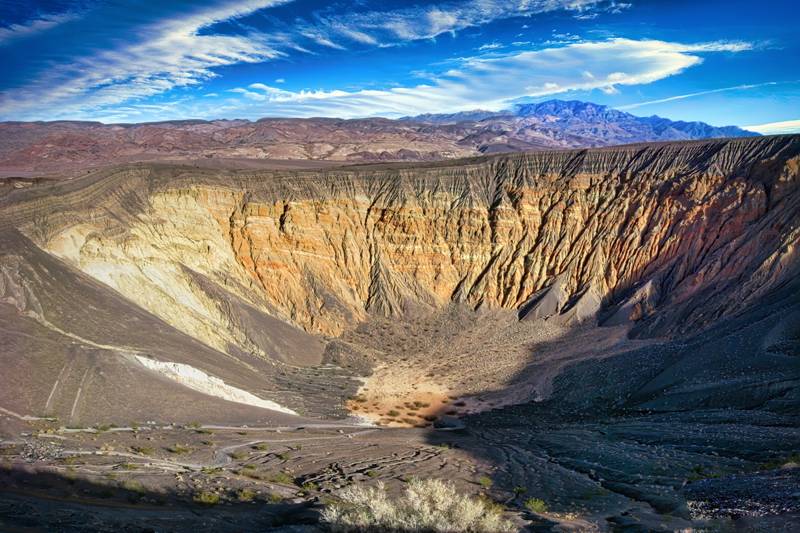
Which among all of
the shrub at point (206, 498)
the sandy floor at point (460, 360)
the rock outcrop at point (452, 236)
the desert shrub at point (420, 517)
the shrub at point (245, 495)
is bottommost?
the sandy floor at point (460, 360)

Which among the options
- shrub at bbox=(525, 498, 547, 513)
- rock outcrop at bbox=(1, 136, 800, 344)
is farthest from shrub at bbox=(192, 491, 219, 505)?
rock outcrop at bbox=(1, 136, 800, 344)

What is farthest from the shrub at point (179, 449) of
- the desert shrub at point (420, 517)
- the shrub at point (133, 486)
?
the desert shrub at point (420, 517)

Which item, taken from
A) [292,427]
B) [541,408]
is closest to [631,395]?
[541,408]

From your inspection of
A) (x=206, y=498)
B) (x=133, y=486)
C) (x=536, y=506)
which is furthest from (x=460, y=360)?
(x=133, y=486)

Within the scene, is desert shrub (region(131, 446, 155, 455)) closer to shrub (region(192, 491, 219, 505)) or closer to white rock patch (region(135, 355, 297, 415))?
shrub (region(192, 491, 219, 505))

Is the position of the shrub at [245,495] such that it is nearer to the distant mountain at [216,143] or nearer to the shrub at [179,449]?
the shrub at [179,449]

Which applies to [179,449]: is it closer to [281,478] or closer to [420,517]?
[281,478]
